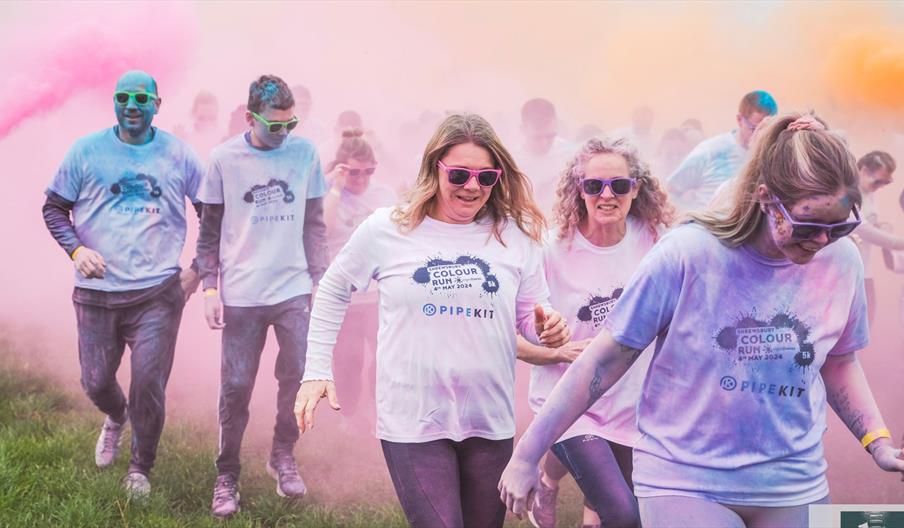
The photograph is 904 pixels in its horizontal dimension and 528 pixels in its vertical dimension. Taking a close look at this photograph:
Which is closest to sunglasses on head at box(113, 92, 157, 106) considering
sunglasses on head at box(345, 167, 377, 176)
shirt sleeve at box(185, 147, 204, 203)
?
shirt sleeve at box(185, 147, 204, 203)

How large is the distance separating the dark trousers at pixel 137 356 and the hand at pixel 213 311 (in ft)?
0.87

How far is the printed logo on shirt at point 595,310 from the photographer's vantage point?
445 centimetres

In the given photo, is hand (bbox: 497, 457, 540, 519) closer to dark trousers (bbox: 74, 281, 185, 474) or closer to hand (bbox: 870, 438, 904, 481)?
hand (bbox: 870, 438, 904, 481)

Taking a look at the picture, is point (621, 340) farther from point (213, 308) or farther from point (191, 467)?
point (191, 467)

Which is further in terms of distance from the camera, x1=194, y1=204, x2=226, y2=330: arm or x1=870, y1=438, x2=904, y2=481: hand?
x1=194, y1=204, x2=226, y2=330: arm

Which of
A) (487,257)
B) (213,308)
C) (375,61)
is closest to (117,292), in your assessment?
(213,308)

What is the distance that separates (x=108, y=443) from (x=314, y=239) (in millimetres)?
1643

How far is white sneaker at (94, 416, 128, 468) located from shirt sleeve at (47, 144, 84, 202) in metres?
1.29

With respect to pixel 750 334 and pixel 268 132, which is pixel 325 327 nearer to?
pixel 750 334

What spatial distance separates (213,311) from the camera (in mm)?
5594

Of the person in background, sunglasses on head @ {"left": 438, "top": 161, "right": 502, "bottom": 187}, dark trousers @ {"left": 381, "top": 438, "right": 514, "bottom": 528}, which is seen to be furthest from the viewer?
the person in background

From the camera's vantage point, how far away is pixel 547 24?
21.6 feet

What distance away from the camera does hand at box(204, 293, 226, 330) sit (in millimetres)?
5594

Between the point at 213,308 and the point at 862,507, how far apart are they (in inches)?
136
